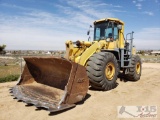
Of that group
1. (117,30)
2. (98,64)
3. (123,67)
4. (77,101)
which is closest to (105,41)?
(117,30)

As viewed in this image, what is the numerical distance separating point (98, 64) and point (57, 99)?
73.8 inches

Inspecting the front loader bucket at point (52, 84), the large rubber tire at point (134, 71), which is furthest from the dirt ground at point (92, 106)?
the large rubber tire at point (134, 71)

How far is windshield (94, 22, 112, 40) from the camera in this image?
27.7 ft

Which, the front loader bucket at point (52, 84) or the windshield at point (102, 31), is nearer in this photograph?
the front loader bucket at point (52, 84)

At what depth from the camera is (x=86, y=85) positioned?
5.68 meters

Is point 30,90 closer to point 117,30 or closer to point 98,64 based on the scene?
point 98,64

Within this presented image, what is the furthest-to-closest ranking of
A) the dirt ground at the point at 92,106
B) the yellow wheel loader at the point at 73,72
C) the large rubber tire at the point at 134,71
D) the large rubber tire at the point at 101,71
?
the large rubber tire at the point at 134,71, the large rubber tire at the point at 101,71, the yellow wheel loader at the point at 73,72, the dirt ground at the point at 92,106

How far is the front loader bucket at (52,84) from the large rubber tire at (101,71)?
79 centimetres

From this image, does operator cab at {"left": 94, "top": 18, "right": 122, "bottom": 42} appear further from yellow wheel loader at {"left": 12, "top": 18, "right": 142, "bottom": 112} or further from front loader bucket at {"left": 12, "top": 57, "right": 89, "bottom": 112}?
front loader bucket at {"left": 12, "top": 57, "right": 89, "bottom": 112}

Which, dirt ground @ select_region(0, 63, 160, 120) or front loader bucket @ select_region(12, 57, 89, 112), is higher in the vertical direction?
front loader bucket @ select_region(12, 57, 89, 112)

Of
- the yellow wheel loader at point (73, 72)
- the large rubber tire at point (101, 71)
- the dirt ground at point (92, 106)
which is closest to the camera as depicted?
the dirt ground at point (92, 106)

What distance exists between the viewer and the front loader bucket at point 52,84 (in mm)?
5152

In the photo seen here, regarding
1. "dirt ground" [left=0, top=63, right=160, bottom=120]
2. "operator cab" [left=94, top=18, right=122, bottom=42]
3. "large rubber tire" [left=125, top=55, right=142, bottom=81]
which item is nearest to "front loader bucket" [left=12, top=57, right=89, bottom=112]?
"dirt ground" [left=0, top=63, right=160, bottom=120]

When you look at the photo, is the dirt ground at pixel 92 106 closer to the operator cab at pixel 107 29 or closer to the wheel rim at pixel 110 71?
the wheel rim at pixel 110 71
